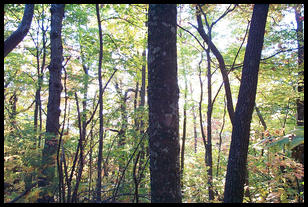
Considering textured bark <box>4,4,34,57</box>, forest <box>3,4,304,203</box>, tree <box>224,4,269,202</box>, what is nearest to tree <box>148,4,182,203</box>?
forest <box>3,4,304,203</box>

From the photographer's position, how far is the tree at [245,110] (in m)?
3.17

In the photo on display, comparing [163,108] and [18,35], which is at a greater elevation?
[18,35]

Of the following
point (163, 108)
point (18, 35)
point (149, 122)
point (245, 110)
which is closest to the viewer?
point (163, 108)

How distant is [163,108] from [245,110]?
1892mm

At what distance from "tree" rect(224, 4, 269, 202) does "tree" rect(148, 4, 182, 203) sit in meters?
1.56

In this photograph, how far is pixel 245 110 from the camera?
3215 millimetres

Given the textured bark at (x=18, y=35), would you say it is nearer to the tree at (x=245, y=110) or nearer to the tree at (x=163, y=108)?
the tree at (x=163, y=108)

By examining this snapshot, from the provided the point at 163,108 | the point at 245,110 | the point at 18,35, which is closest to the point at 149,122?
the point at 163,108

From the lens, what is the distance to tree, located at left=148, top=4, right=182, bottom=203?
2055 mm

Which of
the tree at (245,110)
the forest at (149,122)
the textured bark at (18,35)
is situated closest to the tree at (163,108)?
the forest at (149,122)

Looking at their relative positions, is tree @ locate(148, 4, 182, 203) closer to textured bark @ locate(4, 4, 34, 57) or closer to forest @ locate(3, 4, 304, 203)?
forest @ locate(3, 4, 304, 203)

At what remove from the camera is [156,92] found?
6.93ft

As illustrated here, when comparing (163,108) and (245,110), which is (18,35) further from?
(245,110)
